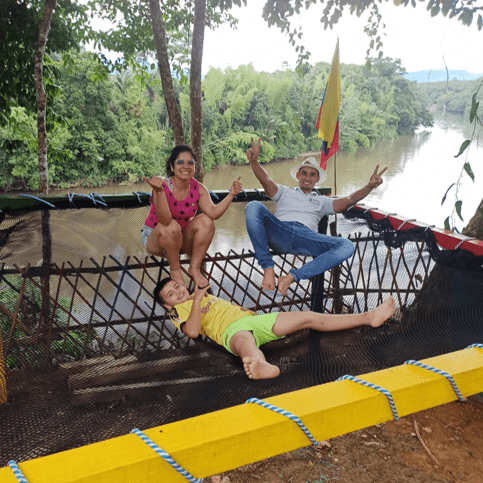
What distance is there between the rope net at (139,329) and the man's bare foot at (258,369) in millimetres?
24

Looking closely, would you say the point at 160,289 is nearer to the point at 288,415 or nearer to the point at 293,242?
the point at 293,242

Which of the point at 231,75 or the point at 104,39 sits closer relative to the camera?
the point at 104,39

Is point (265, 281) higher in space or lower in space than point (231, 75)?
lower

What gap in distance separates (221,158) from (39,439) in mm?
17810

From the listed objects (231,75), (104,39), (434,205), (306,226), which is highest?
(231,75)

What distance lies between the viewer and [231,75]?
20.3 m

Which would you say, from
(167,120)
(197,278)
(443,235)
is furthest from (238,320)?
(167,120)

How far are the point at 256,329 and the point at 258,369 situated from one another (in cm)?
28

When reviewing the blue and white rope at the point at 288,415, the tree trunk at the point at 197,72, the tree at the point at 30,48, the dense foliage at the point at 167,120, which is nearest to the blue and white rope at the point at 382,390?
the blue and white rope at the point at 288,415

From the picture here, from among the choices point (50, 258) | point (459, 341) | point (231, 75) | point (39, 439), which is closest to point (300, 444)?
point (39, 439)

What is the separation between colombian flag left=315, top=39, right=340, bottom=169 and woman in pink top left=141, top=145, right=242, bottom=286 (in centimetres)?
115

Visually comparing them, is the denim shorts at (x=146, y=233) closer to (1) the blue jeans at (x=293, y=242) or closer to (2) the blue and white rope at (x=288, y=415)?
(1) the blue jeans at (x=293, y=242)

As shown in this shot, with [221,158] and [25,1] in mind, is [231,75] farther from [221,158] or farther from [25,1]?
[25,1]

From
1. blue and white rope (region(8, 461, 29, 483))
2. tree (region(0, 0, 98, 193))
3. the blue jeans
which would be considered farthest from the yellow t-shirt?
tree (region(0, 0, 98, 193))
